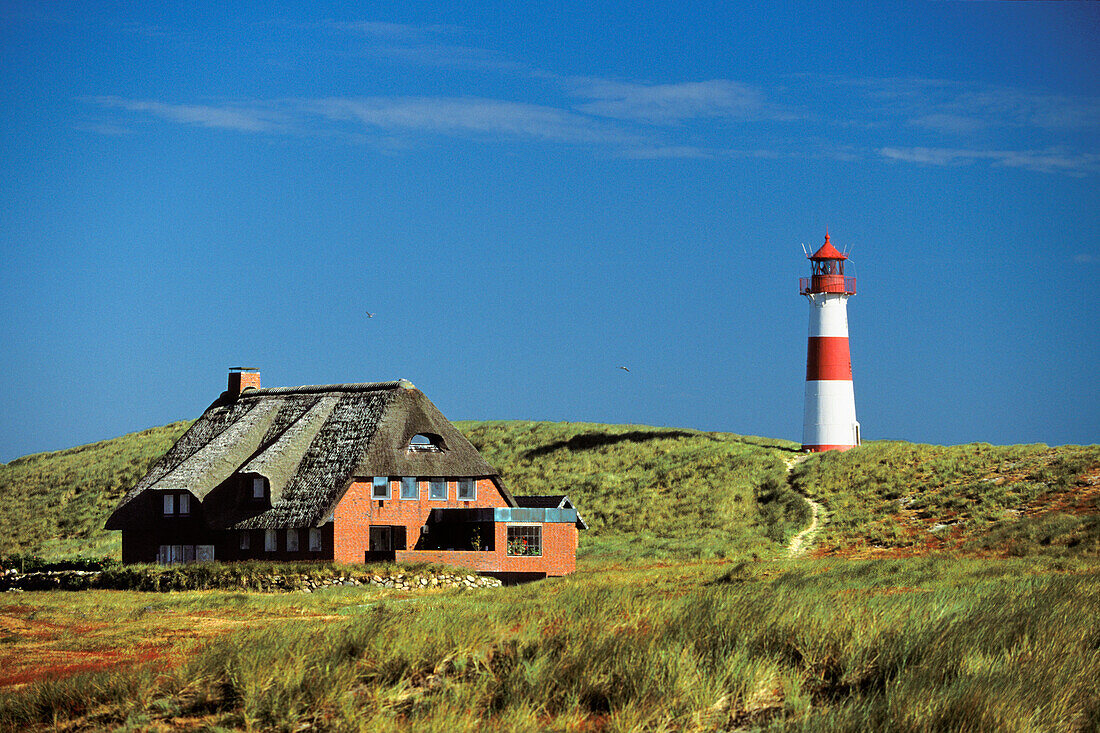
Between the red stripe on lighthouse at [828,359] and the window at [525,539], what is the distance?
2224cm

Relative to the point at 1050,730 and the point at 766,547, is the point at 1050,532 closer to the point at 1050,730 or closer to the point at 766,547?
the point at 766,547

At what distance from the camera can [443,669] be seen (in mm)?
13695

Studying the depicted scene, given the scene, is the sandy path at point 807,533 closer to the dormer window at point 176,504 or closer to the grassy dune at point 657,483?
the grassy dune at point 657,483

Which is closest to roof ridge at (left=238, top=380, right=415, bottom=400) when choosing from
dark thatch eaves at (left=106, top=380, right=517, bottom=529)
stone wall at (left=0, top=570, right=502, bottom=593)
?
dark thatch eaves at (left=106, top=380, right=517, bottom=529)

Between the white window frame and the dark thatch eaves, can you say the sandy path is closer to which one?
the white window frame

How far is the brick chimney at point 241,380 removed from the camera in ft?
167

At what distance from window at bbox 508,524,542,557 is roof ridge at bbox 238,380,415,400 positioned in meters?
6.98

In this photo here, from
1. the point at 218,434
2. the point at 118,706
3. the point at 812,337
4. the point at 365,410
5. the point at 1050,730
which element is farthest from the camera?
the point at 812,337

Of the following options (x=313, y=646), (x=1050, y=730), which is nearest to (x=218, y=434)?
(x=313, y=646)

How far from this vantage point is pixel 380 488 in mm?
41906

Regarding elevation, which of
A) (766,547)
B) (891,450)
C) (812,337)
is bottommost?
(766,547)

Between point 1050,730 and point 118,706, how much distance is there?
10.1m

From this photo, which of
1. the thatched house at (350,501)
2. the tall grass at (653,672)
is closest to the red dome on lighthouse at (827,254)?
the thatched house at (350,501)

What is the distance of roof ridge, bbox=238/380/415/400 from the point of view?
45250 millimetres
